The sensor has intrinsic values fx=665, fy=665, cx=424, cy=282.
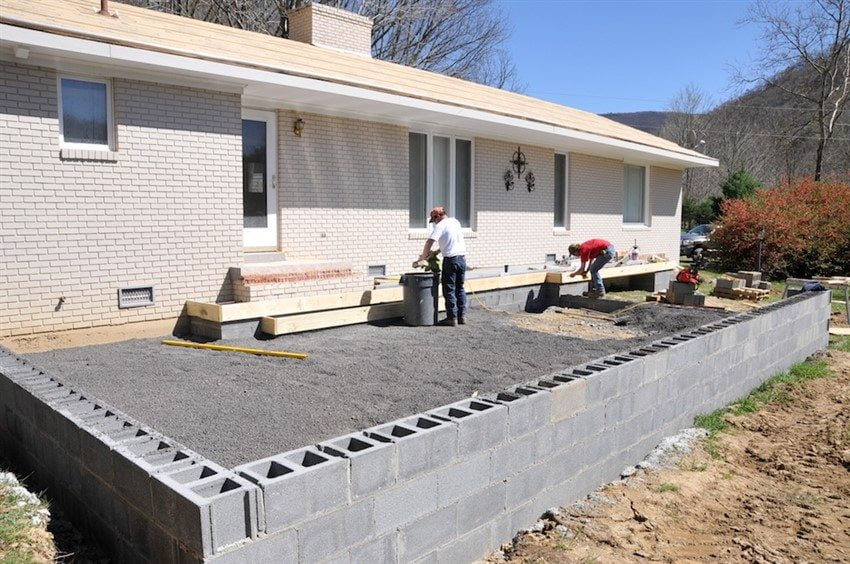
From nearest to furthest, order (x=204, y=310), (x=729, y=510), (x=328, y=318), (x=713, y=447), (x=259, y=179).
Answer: (x=729, y=510)
(x=713, y=447)
(x=204, y=310)
(x=328, y=318)
(x=259, y=179)

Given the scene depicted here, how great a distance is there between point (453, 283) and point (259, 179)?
319 cm

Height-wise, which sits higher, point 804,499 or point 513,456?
point 513,456

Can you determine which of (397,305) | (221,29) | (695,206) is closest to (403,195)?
(397,305)

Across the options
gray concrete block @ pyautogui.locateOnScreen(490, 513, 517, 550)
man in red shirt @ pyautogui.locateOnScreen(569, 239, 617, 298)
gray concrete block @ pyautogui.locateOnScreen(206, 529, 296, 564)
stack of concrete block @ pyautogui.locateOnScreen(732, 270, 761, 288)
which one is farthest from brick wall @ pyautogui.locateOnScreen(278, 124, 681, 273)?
gray concrete block @ pyautogui.locateOnScreen(206, 529, 296, 564)

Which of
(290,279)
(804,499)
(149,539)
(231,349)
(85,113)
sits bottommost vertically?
(804,499)

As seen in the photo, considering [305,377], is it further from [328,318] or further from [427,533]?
[427,533]

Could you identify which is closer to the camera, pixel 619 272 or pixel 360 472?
pixel 360 472

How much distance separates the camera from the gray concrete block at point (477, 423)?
3848mm

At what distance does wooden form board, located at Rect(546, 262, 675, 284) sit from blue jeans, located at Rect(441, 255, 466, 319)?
3314mm

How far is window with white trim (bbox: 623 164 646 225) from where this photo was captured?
18188mm

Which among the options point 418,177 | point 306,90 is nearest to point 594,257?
point 418,177

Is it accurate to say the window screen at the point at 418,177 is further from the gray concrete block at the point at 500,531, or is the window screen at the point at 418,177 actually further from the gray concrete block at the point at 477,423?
the gray concrete block at the point at 500,531

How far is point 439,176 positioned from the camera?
12516 millimetres

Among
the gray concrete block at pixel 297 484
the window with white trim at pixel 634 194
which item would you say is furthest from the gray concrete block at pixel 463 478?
the window with white trim at pixel 634 194
